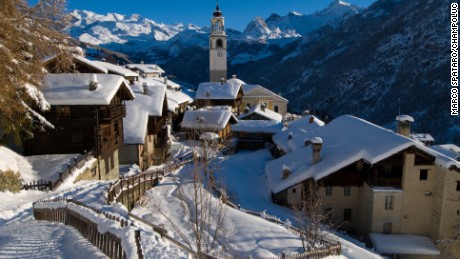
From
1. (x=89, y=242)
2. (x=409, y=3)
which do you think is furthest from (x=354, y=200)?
(x=409, y=3)

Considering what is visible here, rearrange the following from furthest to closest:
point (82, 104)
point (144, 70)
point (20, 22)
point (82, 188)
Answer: point (144, 70)
point (82, 104)
point (82, 188)
point (20, 22)

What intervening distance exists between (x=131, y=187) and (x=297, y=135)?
22816 mm

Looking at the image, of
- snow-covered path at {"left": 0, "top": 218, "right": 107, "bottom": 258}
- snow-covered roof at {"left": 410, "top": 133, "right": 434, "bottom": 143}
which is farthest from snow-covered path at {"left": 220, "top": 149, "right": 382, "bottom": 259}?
snow-covered roof at {"left": 410, "top": 133, "right": 434, "bottom": 143}

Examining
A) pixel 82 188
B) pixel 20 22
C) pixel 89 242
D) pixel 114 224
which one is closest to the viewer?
pixel 114 224

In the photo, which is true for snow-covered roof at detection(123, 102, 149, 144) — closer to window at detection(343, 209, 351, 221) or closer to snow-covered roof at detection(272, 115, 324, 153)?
snow-covered roof at detection(272, 115, 324, 153)

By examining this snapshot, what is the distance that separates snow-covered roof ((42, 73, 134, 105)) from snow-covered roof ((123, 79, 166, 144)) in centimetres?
723

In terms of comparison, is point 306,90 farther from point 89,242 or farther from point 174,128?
point 89,242

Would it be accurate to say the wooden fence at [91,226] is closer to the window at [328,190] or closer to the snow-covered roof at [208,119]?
the window at [328,190]

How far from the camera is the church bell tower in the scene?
89375mm

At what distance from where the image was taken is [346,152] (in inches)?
1124

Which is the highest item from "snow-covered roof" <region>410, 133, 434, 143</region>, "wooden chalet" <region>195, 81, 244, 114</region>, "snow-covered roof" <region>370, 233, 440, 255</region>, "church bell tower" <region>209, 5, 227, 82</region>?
"church bell tower" <region>209, 5, 227, 82</region>

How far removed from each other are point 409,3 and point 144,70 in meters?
170

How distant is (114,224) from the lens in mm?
11344

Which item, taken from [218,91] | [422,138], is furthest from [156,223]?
[218,91]
